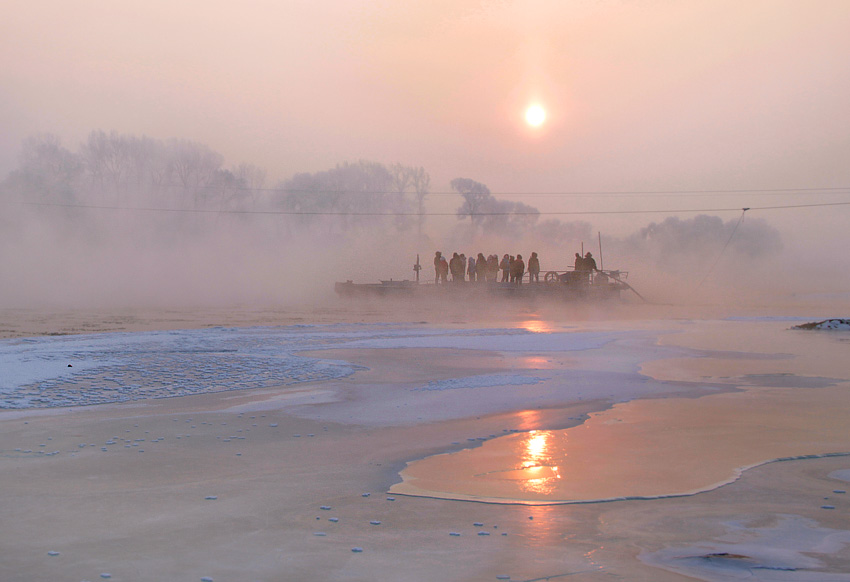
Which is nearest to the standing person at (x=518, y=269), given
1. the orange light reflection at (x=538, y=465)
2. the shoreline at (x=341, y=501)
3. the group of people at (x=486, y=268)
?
the group of people at (x=486, y=268)

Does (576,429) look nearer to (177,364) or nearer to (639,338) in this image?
(177,364)

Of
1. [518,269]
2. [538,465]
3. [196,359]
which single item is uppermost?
[518,269]

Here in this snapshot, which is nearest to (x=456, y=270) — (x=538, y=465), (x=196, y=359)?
(x=196, y=359)

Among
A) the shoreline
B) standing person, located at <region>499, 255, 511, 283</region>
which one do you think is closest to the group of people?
standing person, located at <region>499, 255, 511, 283</region>

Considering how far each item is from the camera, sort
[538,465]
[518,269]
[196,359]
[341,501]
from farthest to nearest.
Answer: [518,269] < [196,359] < [538,465] < [341,501]

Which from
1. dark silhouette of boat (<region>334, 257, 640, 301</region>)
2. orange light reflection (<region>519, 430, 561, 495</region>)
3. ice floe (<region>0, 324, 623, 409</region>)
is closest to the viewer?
orange light reflection (<region>519, 430, 561, 495</region>)

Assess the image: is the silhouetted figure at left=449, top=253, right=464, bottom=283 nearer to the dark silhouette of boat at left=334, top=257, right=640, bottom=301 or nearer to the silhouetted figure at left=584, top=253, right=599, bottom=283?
the dark silhouette of boat at left=334, top=257, right=640, bottom=301

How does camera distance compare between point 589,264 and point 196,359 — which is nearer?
point 196,359

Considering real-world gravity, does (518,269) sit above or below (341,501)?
above

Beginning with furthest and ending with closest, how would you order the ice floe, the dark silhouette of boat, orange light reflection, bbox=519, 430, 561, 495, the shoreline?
the dark silhouette of boat → the ice floe → orange light reflection, bbox=519, 430, 561, 495 → the shoreline

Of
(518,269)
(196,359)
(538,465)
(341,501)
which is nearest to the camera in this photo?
(341,501)

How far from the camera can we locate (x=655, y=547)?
3.83 meters

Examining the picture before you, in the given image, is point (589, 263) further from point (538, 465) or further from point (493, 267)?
point (538, 465)

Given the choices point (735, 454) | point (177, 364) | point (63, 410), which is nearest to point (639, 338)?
point (177, 364)
